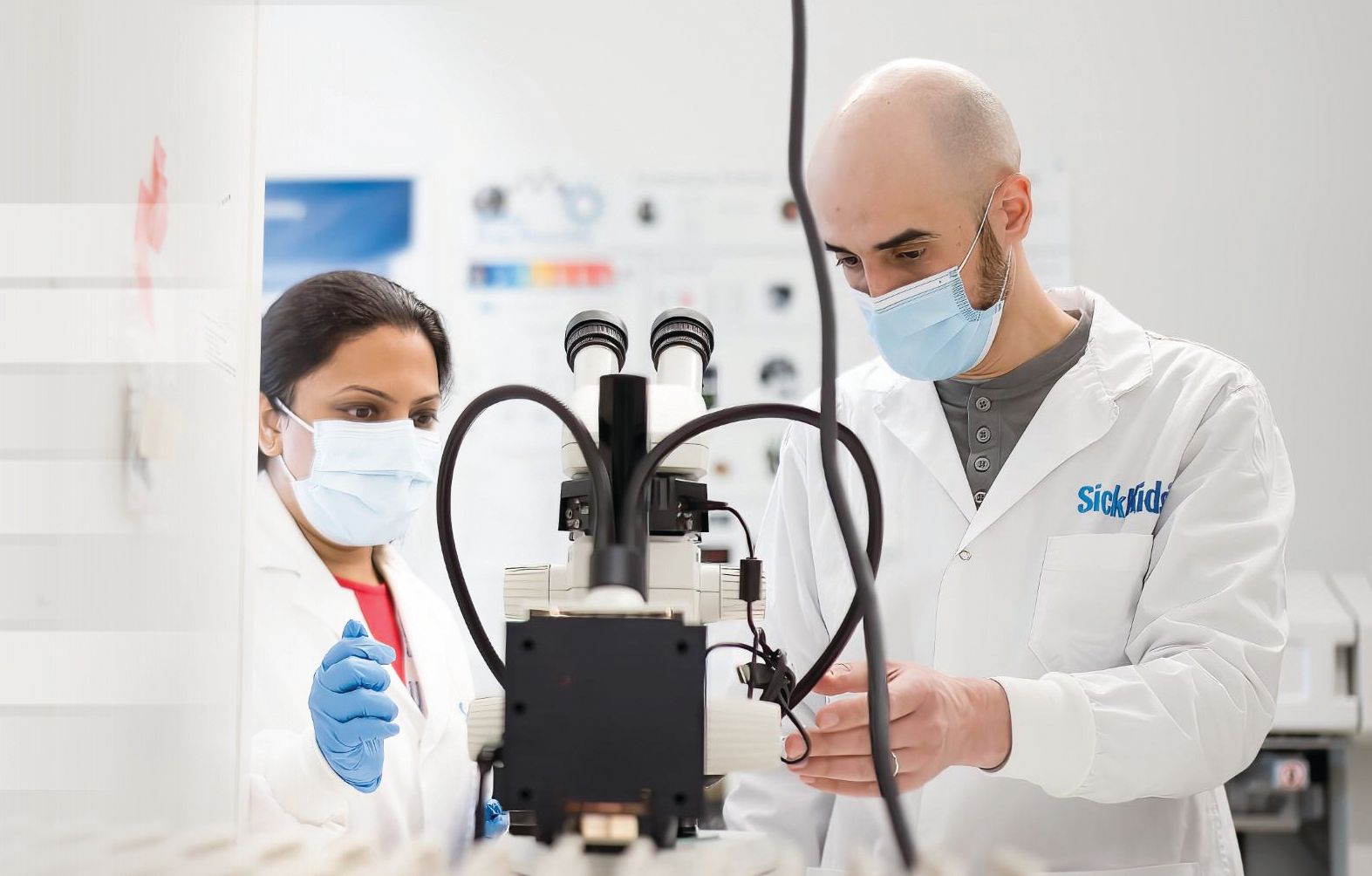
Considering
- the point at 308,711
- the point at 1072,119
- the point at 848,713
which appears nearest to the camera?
the point at 848,713

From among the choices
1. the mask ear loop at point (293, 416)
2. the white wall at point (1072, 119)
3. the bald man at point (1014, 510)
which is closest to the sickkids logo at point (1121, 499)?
the bald man at point (1014, 510)

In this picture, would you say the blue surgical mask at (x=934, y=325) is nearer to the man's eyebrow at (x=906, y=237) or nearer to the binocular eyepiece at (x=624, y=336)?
the man's eyebrow at (x=906, y=237)

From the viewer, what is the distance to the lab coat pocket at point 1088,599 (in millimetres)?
1145

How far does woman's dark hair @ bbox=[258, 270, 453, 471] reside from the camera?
147cm

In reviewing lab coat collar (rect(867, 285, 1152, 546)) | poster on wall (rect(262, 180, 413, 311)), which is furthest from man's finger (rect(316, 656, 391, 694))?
poster on wall (rect(262, 180, 413, 311))

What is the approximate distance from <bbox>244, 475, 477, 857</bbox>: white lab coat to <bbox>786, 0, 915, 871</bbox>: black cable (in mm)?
662

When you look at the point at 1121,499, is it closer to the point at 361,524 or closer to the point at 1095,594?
the point at 1095,594

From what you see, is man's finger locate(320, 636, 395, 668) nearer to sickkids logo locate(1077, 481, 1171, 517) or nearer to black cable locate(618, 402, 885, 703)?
black cable locate(618, 402, 885, 703)

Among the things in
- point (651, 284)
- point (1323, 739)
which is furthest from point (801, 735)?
point (651, 284)

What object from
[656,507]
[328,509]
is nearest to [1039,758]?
[656,507]

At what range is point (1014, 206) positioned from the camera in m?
1.29

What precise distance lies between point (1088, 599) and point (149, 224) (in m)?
0.95

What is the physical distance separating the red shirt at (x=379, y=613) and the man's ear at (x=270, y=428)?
0.65 ft

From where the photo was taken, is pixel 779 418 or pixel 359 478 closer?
pixel 779 418
